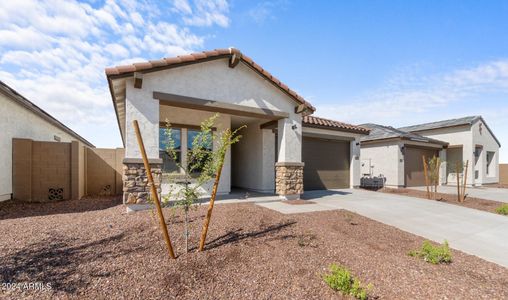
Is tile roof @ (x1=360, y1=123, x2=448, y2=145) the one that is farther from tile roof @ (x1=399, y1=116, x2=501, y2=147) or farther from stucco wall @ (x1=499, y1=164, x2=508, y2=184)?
stucco wall @ (x1=499, y1=164, x2=508, y2=184)

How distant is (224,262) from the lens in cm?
386

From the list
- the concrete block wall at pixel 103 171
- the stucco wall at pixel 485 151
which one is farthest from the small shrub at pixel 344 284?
the stucco wall at pixel 485 151

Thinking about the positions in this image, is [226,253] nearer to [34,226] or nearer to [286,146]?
[34,226]

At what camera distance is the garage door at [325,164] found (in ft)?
41.0

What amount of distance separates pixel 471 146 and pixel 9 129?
27323 millimetres

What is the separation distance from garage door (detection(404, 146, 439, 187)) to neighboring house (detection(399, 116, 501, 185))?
3.76 meters

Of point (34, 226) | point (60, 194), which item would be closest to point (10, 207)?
point (60, 194)

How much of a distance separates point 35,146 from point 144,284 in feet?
28.5

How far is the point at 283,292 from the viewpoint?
129 inches

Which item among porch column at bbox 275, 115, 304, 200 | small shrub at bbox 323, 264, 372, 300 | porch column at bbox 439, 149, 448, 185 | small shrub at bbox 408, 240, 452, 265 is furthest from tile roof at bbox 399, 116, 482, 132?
small shrub at bbox 323, 264, 372, 300

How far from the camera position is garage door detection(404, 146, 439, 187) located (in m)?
16.2

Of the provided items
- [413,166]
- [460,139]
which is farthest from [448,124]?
[413,166]

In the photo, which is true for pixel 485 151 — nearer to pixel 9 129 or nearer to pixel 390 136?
pixel 390 136

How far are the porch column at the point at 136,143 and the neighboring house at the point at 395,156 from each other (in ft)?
47.7
